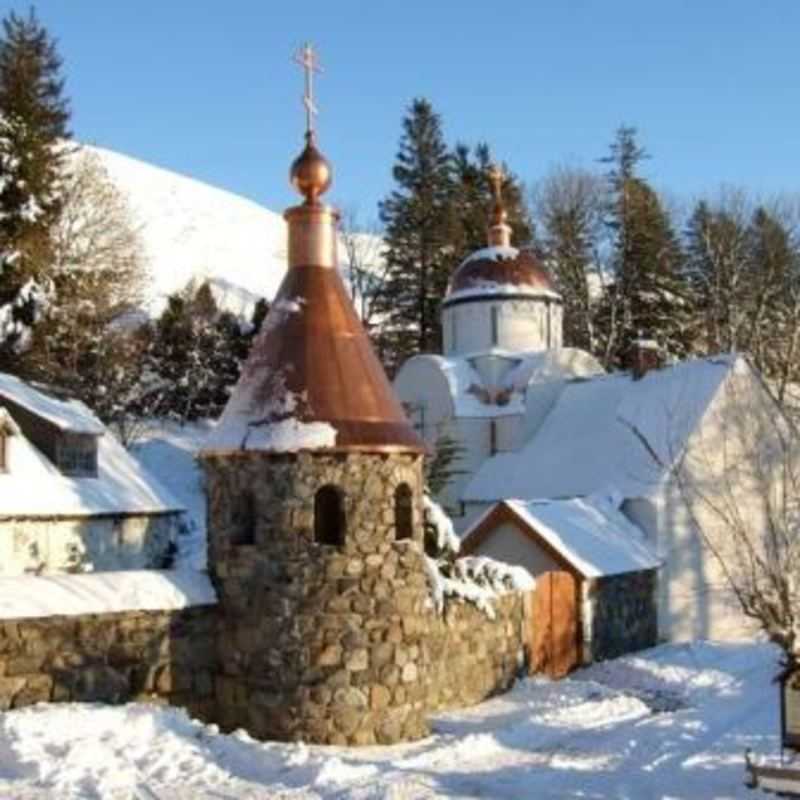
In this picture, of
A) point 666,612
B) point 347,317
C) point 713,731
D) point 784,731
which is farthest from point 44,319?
point 784,731

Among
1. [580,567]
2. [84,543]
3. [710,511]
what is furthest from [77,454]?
[710,511]

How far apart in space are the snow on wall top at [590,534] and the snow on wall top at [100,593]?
8.77m

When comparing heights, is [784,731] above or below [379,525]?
below

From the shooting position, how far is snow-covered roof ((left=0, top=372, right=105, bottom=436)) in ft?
80.1

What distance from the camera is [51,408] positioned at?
2522 centimetres

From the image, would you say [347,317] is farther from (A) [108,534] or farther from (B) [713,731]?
(A) [108,534]

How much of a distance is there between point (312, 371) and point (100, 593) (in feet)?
10.3

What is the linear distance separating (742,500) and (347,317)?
14.8m

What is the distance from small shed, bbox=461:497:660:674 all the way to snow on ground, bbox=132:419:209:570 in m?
10.8

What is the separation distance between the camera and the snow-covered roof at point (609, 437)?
2581 centimetres

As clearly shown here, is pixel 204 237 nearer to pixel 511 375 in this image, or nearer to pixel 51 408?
pixel 511 375

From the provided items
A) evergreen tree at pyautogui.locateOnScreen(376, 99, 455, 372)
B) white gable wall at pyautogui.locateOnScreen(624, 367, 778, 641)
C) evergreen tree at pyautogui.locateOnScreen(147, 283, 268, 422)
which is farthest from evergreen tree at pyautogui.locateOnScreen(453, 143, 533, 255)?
white gable wall at pyautogui.locateOnScreen(624, 367, 778, 641)

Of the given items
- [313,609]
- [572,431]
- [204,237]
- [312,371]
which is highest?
[204,237]

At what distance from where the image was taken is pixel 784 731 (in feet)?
35.2
